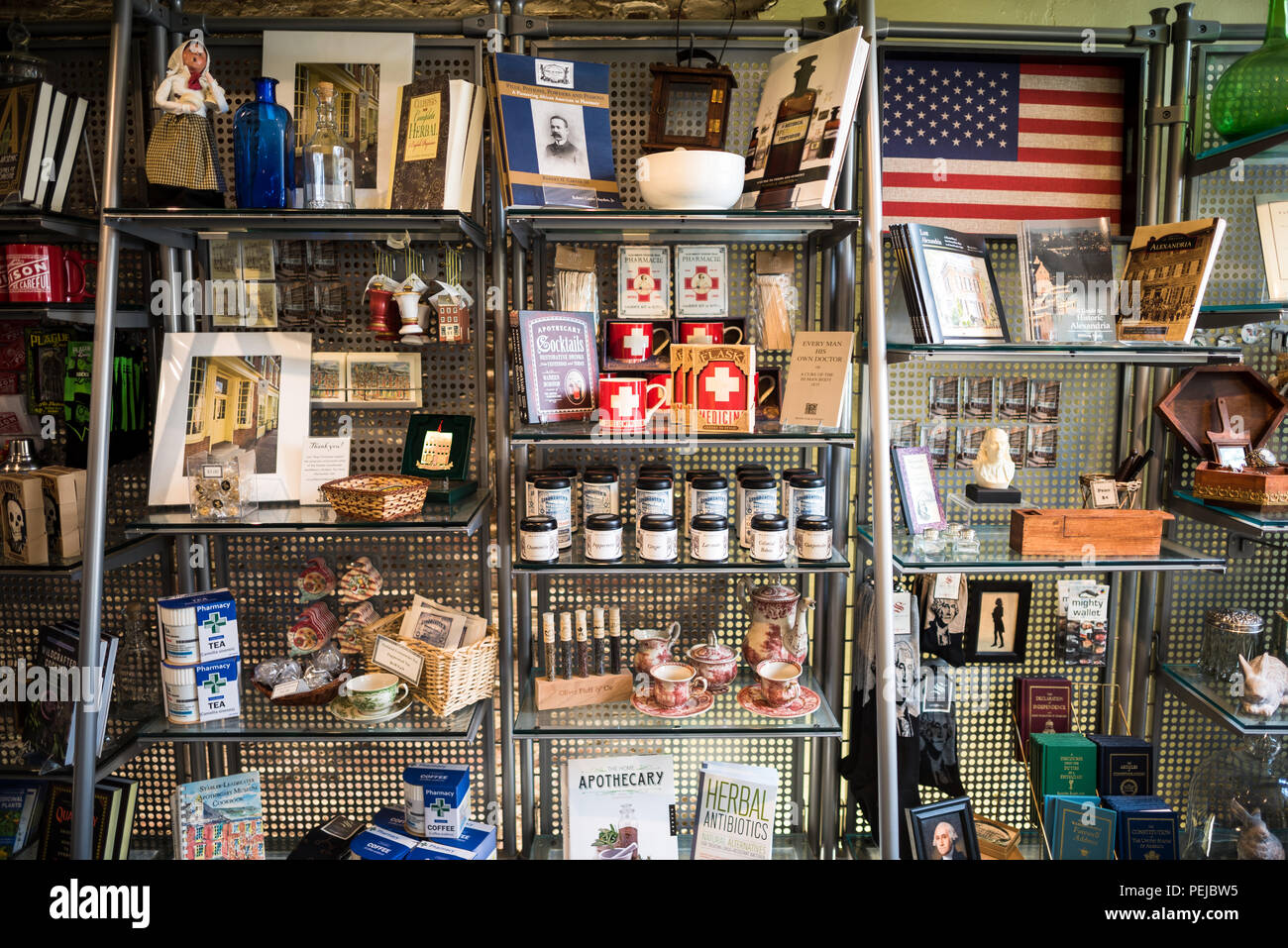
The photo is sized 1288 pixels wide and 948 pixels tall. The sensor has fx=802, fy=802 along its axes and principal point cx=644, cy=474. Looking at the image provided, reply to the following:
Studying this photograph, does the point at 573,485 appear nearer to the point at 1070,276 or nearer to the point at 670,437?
the point at 670,437

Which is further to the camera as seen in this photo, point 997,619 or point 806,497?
point 997,619

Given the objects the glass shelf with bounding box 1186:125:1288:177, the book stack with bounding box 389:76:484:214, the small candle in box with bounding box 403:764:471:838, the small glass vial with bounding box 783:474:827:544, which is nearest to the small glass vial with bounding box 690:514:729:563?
the small glass vial with bounding box 783:474:827:544

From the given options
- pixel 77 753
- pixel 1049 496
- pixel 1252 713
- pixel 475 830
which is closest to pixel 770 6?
pixel 1049 496

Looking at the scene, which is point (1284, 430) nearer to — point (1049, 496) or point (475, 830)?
point (1049, 496)

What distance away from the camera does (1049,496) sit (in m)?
2.64

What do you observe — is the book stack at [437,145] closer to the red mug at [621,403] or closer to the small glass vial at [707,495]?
the red mug at [621,403]

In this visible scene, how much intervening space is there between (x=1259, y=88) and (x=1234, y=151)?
183mm

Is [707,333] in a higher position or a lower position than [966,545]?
higher

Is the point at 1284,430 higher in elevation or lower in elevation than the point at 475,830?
higher

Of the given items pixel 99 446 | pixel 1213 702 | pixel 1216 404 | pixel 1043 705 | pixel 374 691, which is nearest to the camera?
pixel 99 446

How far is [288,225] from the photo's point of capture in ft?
7.32

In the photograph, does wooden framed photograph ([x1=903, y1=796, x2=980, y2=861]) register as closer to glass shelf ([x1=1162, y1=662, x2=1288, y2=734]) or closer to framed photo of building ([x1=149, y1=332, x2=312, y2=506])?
glass shelf ([x1=1162, y1=662, x2=1288, y2=734])

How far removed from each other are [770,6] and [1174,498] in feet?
6.95

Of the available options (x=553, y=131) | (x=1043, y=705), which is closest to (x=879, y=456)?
(x=1043, y=705)
